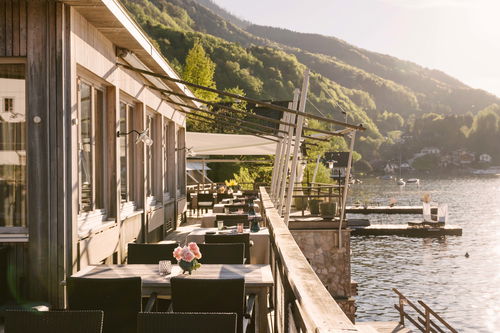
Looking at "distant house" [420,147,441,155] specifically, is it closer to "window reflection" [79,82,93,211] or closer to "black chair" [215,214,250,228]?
"black chair" [215,214,250,228]

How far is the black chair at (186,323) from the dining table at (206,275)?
1.56 m

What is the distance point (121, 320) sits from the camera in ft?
13.6

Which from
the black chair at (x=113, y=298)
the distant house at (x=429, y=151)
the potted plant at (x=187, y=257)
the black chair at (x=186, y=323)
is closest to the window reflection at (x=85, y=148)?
the potted plant at (x=187, y=257)

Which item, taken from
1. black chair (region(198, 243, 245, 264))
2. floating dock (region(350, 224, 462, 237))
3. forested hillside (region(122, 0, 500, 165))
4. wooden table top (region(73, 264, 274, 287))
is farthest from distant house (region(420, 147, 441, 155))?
wooden table top (region(73, 264, 274, 287))

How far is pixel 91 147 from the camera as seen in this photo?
6.70 metres

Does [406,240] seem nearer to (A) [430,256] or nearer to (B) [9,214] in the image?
(A) [430,256]

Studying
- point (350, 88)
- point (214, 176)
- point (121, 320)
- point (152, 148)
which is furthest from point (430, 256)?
point (350, 88)

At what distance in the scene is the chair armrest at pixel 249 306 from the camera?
4.20m

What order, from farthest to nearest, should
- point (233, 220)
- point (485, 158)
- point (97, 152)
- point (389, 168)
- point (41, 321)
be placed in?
point (485, 158) → point (389, 168) → point (233, 220) → point (97, 152) → point (41, 321)

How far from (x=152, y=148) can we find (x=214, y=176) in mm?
30467

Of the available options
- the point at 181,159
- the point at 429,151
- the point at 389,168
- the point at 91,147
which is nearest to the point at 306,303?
the point at 91,147

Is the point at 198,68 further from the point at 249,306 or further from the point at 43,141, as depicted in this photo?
the point at 249,306

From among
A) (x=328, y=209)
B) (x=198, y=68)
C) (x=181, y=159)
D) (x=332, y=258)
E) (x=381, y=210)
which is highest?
(x=198, y=68)

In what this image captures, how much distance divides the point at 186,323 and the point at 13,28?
3376mm
